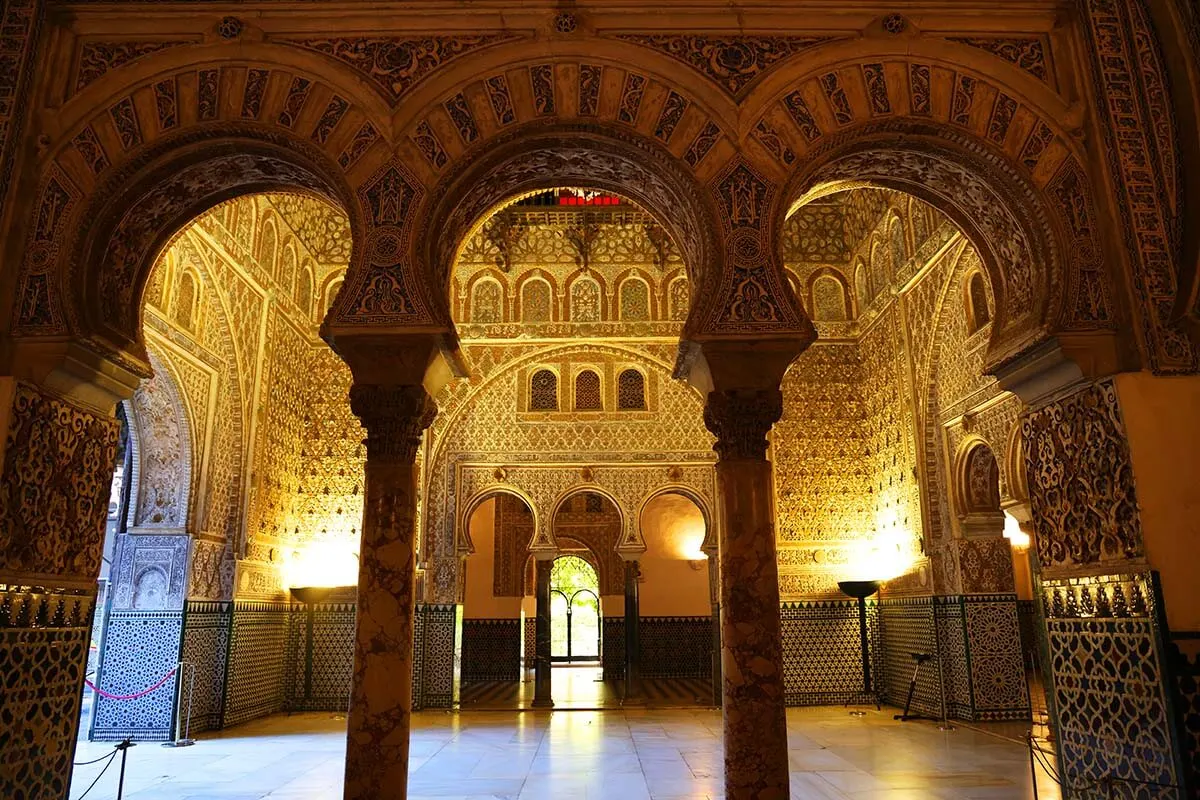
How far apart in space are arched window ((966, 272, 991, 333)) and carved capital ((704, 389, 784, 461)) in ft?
17.2

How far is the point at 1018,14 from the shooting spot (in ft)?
17.5

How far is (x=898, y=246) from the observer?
1117cm

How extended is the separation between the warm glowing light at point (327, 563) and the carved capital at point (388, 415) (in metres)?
7.32

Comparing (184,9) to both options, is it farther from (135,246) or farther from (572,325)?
(572,325)

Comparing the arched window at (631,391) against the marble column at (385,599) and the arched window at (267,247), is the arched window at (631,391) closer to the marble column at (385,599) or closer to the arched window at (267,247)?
the arched window at (267,247)

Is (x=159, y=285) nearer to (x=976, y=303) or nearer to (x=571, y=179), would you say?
(x=571, y=179)

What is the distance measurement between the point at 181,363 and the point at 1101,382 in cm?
867

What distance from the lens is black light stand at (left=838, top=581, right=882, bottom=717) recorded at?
1135cm

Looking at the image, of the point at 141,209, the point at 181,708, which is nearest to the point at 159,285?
the point at 141,209

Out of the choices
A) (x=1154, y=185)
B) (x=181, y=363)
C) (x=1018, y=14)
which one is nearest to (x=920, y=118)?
(x=1018, y=14)

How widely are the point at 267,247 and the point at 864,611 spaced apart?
31.6 feet

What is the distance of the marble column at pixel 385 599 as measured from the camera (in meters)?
4.61

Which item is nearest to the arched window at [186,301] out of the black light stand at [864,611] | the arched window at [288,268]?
the arched window at [288,268]

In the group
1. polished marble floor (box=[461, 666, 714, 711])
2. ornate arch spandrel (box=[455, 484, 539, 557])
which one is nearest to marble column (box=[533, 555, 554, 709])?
polished marble floor (box=[461, 666, 714, 711])
